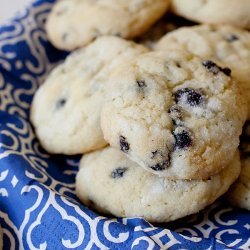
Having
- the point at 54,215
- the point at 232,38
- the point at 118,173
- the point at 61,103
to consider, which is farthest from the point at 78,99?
the point at 232,38

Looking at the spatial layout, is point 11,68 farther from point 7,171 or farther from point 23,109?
point 7,171

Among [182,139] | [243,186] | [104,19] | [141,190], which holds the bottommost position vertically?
[243,186]

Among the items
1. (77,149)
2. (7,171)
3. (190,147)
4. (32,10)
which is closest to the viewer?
(190,147)

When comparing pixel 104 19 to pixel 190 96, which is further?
pixel 104 19

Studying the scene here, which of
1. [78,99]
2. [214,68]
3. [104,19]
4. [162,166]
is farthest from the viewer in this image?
[104,19]

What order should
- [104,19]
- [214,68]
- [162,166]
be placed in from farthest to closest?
1. [104,19]
2. [214,68]
3. [162,166]

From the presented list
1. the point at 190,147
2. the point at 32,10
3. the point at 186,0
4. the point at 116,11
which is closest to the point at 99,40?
the point at 116,11

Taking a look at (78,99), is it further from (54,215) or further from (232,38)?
(232,38)
